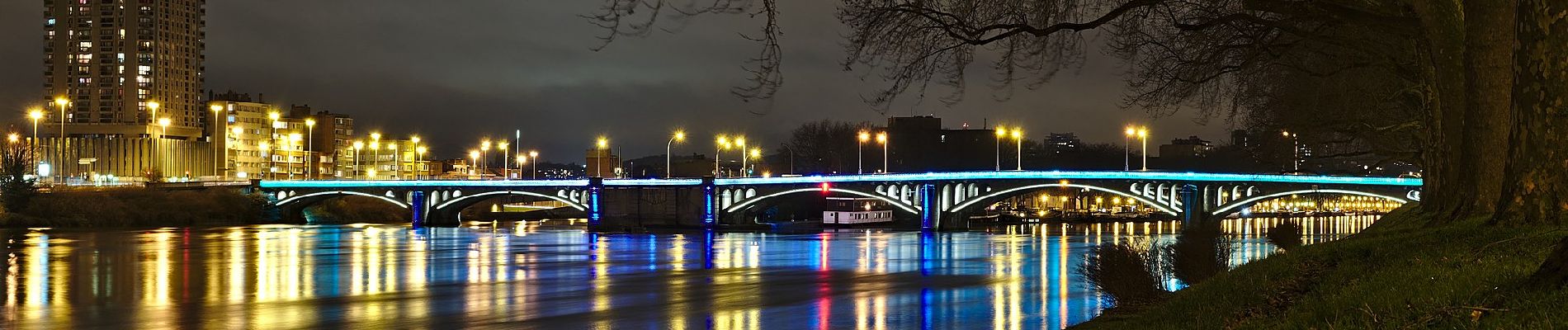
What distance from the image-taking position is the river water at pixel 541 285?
32.0 metres

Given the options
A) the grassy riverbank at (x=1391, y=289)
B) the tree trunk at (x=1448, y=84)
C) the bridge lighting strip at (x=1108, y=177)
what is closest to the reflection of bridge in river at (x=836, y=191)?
the bridge lighting strip at (x=1108, y=177)

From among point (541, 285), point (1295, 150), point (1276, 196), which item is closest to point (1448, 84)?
point (541, 285)

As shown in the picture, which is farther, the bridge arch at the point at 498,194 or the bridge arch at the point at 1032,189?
the bridge arch at the point at 498,194

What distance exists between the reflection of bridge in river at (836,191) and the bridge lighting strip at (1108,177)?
0.08m

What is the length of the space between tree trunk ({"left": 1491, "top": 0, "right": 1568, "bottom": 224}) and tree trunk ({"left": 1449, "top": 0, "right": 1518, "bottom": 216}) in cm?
424

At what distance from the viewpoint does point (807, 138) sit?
176m

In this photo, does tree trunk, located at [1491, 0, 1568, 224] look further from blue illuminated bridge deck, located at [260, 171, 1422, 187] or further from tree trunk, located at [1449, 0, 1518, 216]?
blue illuminated bridge deck, located at [260, 171, 1422, 187]

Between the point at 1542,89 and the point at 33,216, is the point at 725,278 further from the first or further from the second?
the point at 33,216

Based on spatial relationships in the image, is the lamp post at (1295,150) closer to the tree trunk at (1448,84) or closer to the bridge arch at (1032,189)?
the tree trunk at (1448,84)

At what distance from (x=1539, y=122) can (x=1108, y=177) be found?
9586 cm

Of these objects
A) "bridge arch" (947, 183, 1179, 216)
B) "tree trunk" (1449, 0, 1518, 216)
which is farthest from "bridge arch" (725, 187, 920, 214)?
"tree trunk" (1449, 0, 1518, 216)

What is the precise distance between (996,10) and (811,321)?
1547 centimetres

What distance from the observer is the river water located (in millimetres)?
32031

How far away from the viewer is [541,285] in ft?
147
